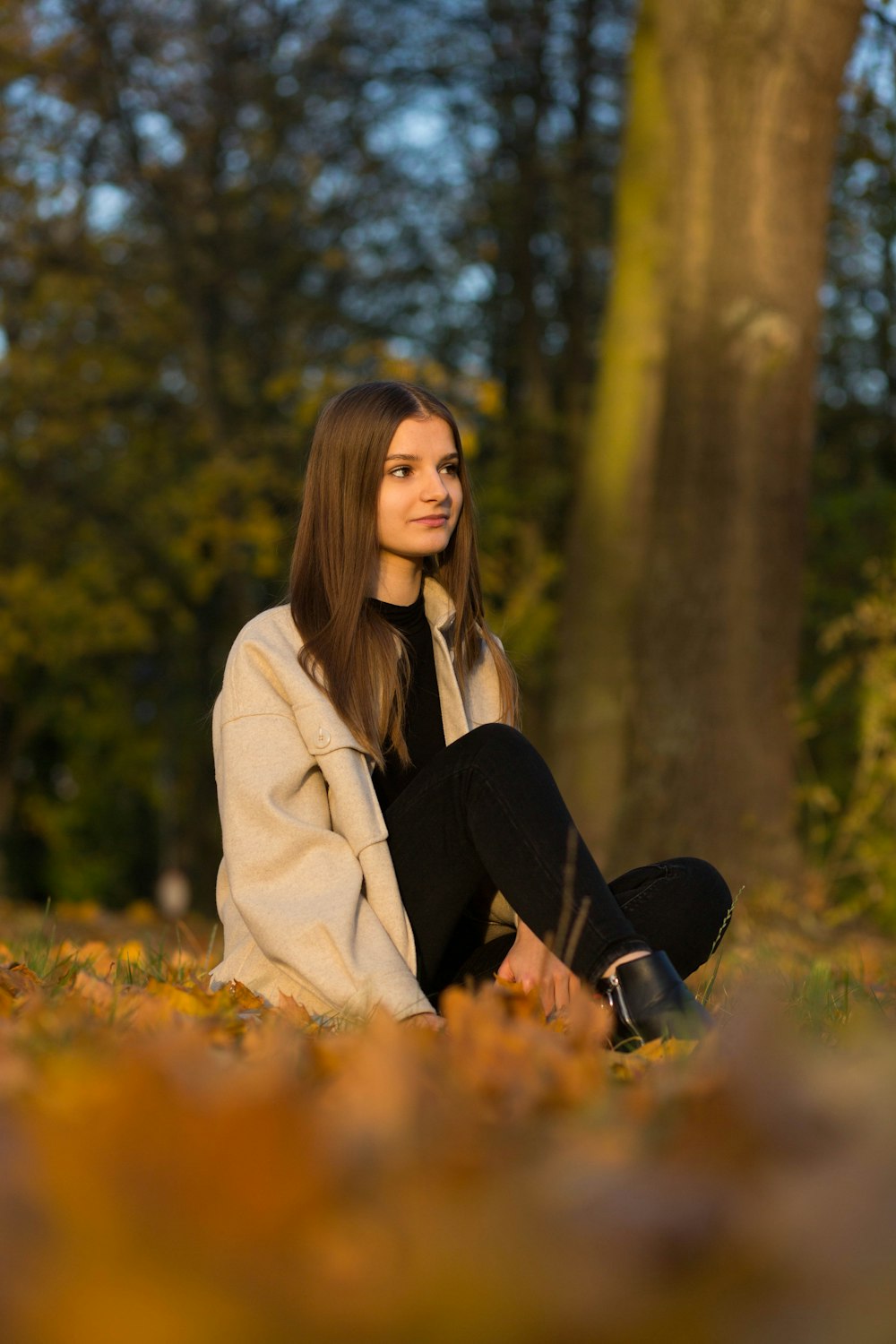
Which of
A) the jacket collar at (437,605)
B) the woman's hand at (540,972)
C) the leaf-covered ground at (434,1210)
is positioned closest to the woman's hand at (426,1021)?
the woman's hand at (540,972)

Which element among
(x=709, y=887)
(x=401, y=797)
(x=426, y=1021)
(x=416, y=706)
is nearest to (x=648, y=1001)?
(x=426, y=1021)

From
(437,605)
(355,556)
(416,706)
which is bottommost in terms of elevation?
(416,706)

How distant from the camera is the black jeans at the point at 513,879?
2.85m

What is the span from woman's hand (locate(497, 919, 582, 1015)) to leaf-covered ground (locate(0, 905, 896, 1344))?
4.63 ft

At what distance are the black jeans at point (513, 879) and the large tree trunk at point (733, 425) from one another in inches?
132

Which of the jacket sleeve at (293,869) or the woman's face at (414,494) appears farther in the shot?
the woman's face at (414,494)

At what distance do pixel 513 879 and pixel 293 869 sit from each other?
443 millimetres

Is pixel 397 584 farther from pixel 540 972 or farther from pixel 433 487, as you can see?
pixel 540 972

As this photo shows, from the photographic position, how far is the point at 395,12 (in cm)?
1162

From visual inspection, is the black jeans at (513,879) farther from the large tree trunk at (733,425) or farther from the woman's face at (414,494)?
the large tree trunk at (733,425)

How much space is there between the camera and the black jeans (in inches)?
112

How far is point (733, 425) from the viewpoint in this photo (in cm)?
661

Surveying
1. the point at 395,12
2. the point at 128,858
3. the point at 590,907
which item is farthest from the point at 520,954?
the point at 128,858

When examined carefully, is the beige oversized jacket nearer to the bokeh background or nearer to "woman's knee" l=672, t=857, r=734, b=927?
"woman's knee" l=672, t=857, r=734, b=927
